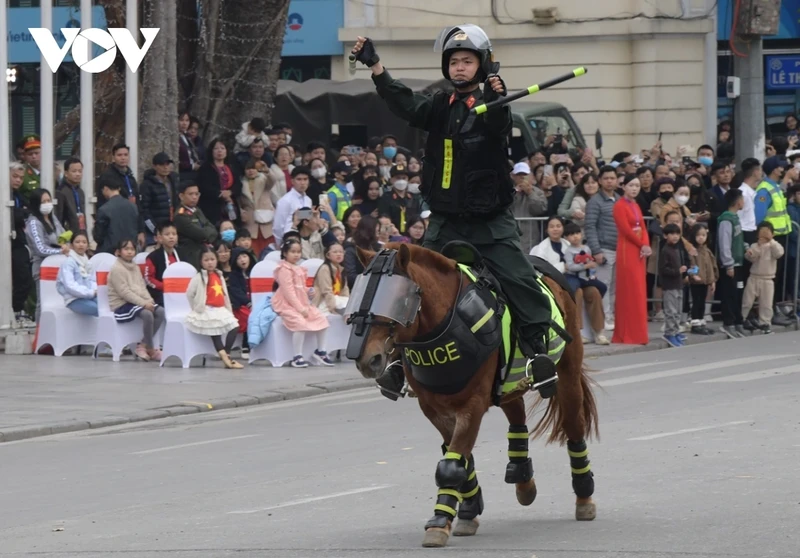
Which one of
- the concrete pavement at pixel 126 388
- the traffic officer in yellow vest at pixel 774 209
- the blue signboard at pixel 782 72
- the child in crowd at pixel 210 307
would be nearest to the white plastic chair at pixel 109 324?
the concrete pavement at pixel 126 388

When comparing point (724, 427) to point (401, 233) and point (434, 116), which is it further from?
point (401, 233)

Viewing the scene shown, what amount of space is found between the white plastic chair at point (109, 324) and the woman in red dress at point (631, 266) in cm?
579

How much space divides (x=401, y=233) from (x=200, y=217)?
315cm

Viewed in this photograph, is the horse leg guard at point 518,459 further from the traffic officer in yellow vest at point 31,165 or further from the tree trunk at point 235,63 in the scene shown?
the tree trunk at point 235,63

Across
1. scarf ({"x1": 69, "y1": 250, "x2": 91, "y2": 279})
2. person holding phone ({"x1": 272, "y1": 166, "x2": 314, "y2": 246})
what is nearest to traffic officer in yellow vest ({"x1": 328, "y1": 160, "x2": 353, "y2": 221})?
person holding phone ({"x1": 272, "y1": 166, "x2": 314, "y2": 246})

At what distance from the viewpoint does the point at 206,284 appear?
17922 millimetres

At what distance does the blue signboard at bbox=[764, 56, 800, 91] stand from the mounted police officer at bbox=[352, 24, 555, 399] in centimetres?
2815

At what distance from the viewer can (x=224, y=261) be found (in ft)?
61.2

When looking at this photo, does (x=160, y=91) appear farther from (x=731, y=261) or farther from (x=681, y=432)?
(x=681, y=432)

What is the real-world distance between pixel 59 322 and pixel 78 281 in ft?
2.16

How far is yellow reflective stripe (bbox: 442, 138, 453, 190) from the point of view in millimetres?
8383

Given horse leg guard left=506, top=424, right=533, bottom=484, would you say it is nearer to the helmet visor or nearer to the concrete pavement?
the helmet visor

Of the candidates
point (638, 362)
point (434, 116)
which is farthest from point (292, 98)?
point (434, 116)

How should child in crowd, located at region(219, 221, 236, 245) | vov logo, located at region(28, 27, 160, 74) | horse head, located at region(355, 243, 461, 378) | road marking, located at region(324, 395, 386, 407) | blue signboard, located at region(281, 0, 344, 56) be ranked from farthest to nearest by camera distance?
blue signboard, located at region(281, 0, 344, 56), vov logo, located at region(28, 27, 160, 74), child in crowd, located at region(219, 221, 236, 245), road marking, located at region(324, 395, 386, 407), horse head, located at region(355, 243, 461, 378)
